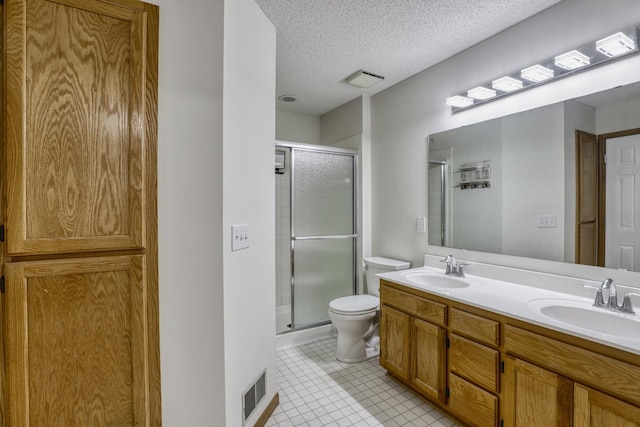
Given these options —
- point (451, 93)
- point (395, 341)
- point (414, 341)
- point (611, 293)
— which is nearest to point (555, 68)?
Result: point (451, 93)

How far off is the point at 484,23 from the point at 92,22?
2.10m

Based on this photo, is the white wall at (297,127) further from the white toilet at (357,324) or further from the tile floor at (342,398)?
the tile floor at (342,398)

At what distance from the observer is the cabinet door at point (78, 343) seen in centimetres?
103

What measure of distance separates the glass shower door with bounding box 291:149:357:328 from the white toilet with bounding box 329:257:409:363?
49cm

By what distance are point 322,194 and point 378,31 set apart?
5.00ft

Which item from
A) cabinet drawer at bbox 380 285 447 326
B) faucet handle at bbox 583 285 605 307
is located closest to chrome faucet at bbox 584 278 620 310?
faucet handle at bbox 583 285 605 307

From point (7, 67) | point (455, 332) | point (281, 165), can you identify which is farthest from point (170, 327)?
point (281, 165)

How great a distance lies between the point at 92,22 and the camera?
43.7 inches

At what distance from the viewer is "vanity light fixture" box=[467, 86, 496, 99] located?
6.47 feet

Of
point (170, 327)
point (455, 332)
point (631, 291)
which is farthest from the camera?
point (455, 332)

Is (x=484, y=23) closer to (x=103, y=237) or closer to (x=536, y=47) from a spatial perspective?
(x=536, y=47)

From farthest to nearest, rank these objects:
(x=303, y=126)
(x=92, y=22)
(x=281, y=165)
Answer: (x=303, y=126) → (x=281, y=165) → (x=92, y=22)

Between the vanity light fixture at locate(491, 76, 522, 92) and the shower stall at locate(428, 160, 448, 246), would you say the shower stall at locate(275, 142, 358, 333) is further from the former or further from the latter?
the vanity light fixture at locate(491, 76, 522, 92)

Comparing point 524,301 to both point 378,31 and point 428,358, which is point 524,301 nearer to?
point 428,358
